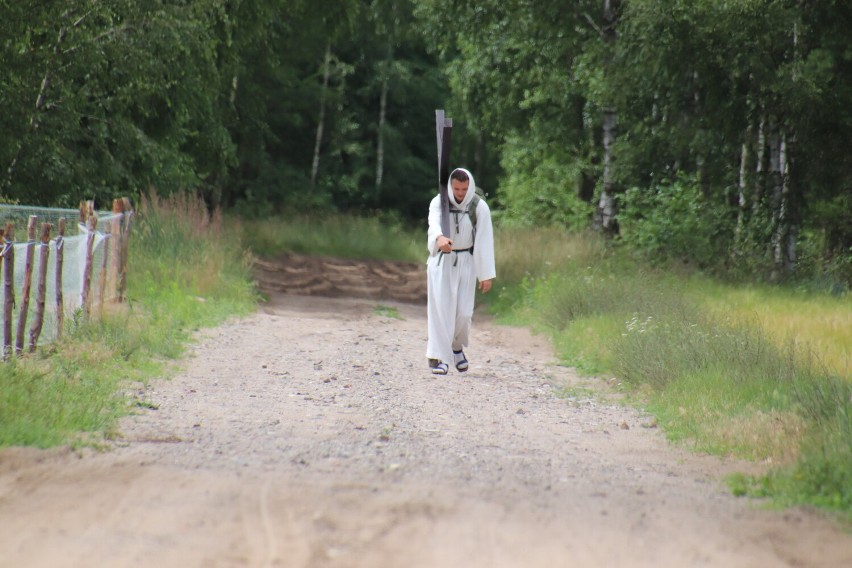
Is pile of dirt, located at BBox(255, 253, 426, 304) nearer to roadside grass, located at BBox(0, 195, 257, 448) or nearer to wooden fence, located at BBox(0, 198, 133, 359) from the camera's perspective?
roadside grass, located at BBox(0, 195, 257, 448)

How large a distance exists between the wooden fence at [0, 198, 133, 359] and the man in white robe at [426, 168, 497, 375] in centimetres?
378

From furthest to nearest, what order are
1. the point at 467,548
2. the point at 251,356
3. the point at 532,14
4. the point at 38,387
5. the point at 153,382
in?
the point at 532,14, the point at 251,356, the point at 153,382, the point at 38,387, the point at 467,548

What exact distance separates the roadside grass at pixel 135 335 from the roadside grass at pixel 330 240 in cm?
923

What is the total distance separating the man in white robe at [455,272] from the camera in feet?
41.9

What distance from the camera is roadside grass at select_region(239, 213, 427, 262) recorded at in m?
33.2

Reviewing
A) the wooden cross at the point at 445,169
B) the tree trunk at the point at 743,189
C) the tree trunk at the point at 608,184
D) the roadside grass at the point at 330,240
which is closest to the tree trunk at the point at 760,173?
the tree trunk at the point at 743,189

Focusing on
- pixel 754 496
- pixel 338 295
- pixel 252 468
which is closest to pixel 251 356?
pixel 252 468

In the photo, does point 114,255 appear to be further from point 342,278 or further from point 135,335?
point 342,278

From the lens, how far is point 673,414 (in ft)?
32.7

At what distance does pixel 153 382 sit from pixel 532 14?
1621cm

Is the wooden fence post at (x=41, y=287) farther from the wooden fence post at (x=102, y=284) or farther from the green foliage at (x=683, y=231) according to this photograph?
the green foliage at (x=683, y=231)

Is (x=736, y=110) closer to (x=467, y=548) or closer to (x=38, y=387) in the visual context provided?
(x=38, y=387)

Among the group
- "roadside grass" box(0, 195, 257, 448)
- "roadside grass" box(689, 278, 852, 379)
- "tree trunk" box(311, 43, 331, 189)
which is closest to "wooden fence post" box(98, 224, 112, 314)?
"roadside grass" box(0, 195, 257, 448)

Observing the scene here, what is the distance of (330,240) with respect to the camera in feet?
115
